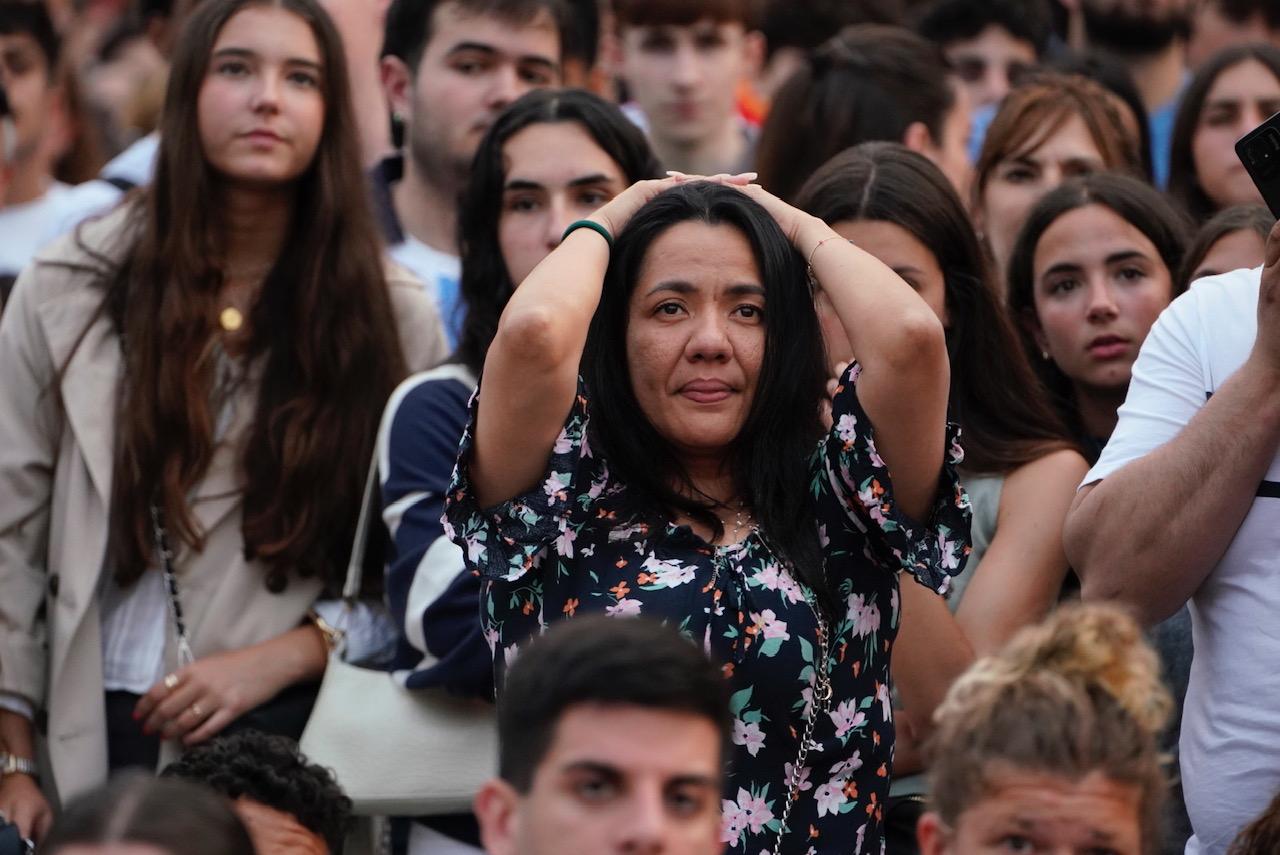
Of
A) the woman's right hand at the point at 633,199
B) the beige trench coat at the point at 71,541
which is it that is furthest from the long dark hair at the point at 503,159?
the woman's right hand at the point at 633,199

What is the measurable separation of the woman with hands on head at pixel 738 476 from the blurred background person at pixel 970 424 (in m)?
0.41

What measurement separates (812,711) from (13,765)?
2083mm

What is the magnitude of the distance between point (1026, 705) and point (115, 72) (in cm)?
803

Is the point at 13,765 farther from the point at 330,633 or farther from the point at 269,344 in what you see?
the point at 269,344

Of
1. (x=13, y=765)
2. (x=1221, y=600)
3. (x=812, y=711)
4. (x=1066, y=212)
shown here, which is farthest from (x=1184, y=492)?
(x=13, y=765)

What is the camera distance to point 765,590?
3637 mm

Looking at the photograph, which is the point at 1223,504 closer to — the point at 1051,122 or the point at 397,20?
the point at 1051,122

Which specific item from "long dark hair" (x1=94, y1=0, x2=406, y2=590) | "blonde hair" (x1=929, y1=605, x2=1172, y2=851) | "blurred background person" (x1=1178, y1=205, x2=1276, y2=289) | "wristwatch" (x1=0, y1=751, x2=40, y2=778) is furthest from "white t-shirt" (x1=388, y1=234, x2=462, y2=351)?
"blonde hair" (x1=929, y1=605, x2=1172, y2=851)

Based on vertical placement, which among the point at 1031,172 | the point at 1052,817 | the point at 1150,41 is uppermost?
the point at 1150,41

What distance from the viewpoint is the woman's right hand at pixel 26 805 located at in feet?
15.5

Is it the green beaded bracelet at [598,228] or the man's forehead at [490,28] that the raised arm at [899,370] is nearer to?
the green beaded bracelet at [598,228]

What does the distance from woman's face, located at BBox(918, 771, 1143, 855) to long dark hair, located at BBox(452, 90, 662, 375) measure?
2225 mm

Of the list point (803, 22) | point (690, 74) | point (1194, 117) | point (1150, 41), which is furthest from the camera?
point (803, 22)

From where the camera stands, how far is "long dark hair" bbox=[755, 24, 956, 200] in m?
5.74
